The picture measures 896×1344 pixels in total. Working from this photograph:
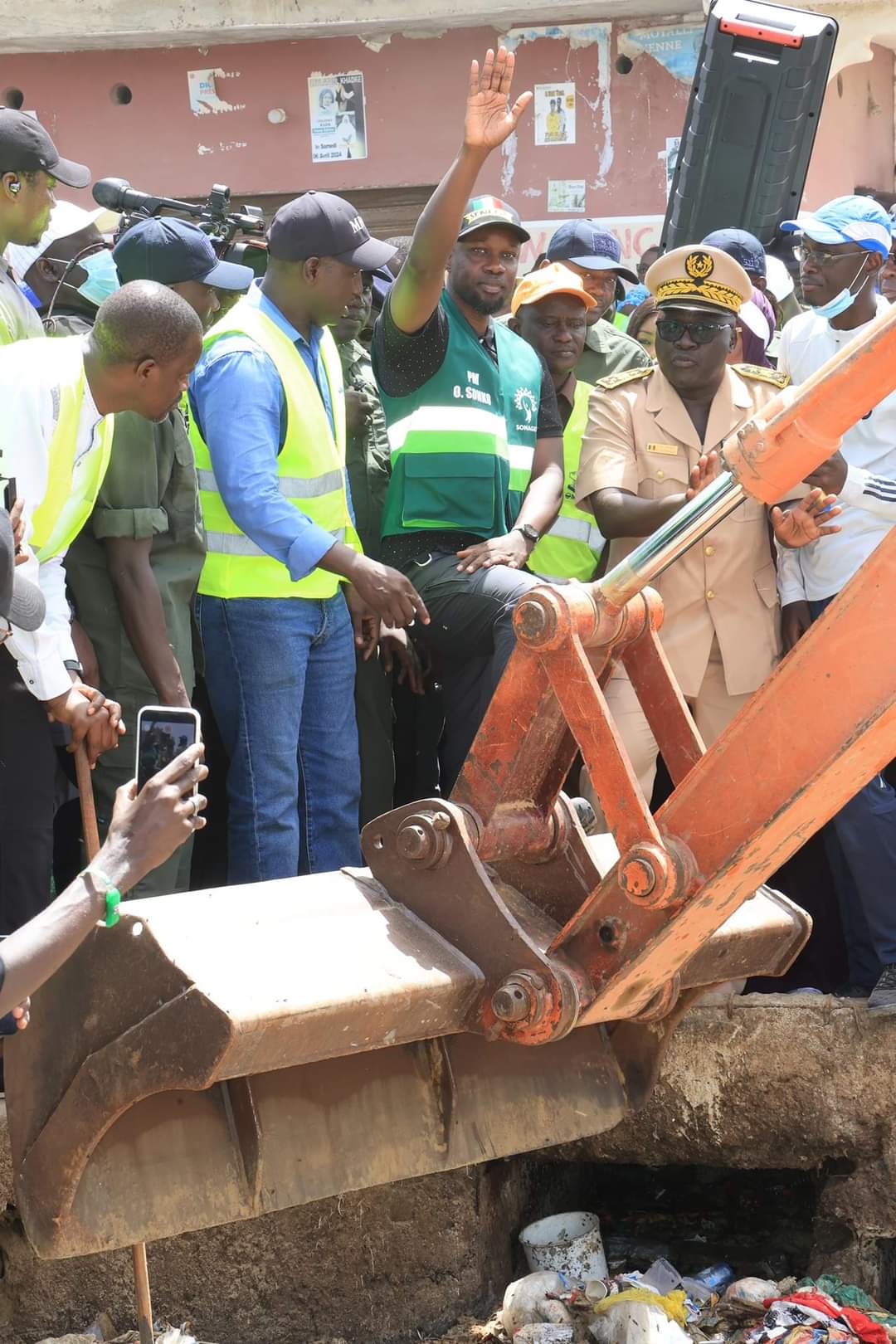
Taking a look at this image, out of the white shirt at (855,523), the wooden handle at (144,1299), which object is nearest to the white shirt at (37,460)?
the wooden handle at (144,1299)

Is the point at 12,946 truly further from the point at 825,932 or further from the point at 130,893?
the point at 825,932

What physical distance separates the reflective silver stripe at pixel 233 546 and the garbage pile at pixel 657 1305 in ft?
6.70

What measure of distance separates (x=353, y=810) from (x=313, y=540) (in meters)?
0.83

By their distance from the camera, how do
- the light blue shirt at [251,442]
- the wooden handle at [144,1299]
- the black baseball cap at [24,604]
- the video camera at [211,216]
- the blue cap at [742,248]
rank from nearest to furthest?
the black baseball cap at [24,604]
the wooden handle at [144,1299]
the light blue shirt at [251,442]
the video camera at [211,216]
the blue cap at [742,248]

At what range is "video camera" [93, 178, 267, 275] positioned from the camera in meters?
5.32

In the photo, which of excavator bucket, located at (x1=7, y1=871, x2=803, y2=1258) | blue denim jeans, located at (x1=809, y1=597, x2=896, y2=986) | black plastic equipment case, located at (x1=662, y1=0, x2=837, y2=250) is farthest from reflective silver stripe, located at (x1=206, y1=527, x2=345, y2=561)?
black plastic equipment case, located at (x1=662, y1=0, x2=837, y2=250)

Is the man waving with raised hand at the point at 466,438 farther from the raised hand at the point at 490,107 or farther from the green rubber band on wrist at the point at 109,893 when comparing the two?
the green rubber band on wrist at the point at 109,893

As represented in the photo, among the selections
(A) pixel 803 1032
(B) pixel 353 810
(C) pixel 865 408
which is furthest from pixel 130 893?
(C) pixel 865 408

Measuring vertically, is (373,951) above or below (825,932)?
above

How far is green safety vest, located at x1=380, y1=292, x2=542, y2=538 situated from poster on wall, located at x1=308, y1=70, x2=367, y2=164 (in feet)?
26.5

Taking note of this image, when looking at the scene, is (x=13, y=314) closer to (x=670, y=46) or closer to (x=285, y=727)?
(x=285, y=727)

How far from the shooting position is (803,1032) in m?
4.39

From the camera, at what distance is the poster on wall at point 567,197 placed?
1181cm

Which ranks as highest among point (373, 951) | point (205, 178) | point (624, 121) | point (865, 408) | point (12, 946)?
point (865, 408)
